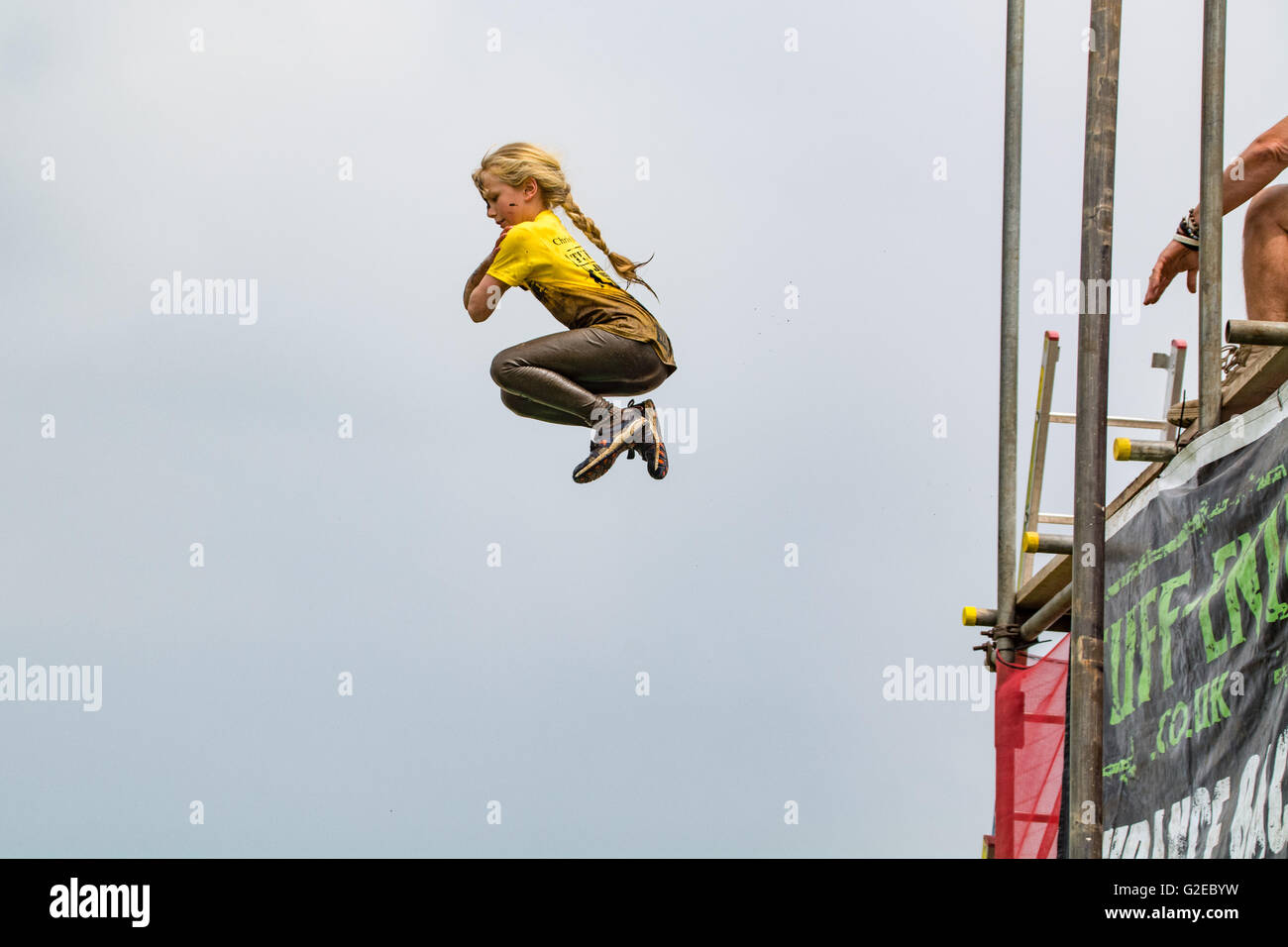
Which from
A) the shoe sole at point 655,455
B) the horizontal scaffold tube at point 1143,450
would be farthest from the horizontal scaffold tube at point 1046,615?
the shoe sole at point 655,455

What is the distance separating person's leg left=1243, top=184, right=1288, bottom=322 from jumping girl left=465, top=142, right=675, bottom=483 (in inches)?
138

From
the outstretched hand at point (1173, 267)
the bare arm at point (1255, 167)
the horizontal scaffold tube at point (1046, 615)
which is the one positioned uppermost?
the bare arm at point (1255, 167)

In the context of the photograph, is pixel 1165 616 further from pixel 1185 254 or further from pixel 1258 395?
pixel 1185 254

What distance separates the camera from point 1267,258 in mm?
10969

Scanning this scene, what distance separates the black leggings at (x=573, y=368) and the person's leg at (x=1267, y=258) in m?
3.60

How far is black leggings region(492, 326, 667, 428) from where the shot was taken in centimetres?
912

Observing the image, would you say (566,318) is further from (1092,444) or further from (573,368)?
(1092,444)

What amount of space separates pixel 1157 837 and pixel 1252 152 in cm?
366

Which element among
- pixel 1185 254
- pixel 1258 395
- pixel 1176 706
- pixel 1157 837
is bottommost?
pixel 1157 837

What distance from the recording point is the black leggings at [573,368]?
9125 mm

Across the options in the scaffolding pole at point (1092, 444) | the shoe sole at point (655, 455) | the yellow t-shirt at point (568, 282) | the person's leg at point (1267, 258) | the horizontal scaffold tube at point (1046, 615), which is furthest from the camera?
the horizontal scaffold tube at point (1046, 615)

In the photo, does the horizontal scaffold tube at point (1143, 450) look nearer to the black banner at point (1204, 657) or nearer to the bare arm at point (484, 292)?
the black banner at point (1204, 657)
